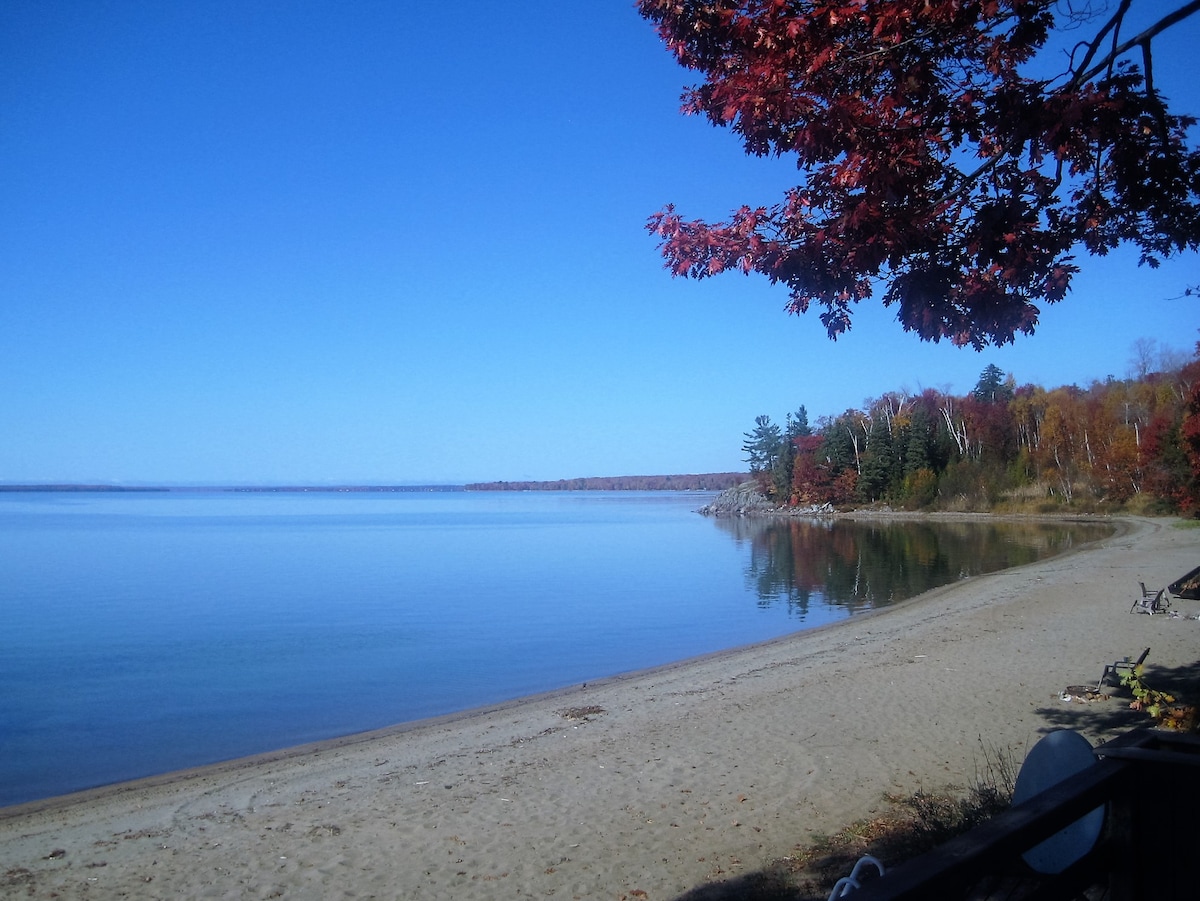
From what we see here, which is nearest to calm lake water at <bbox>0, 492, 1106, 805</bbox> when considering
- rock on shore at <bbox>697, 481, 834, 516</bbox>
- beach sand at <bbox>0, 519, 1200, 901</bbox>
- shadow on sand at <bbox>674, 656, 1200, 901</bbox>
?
beach sand at <bbox>0, 519, 1200, 901</bbox>

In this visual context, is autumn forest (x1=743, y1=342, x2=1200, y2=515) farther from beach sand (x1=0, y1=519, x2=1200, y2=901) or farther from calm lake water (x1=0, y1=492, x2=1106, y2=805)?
beach sand (x1=0, y1=519, x2=1200, y2=901)

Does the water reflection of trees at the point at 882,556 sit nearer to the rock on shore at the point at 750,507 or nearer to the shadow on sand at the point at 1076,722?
the shadow on sand at the point at 1076,722

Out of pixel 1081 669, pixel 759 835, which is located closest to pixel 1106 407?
pixel 1081 669

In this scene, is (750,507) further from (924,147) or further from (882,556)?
(924,147)

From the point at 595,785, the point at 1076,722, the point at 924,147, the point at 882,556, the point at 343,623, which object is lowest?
the point at 882,556

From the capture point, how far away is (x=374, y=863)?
7223 millimetres

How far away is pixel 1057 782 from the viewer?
295 cm

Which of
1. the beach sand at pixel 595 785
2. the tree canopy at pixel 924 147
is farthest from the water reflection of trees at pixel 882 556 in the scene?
the tree canopy at pixel 924 147

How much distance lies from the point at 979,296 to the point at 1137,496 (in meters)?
67.9

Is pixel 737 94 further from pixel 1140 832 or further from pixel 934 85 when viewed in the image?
pixel 1140 832

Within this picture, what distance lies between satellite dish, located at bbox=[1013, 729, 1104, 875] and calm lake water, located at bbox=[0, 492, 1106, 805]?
40.9 ft

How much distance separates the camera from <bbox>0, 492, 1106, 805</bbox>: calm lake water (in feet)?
48.1

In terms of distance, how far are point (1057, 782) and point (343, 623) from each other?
2501 cm

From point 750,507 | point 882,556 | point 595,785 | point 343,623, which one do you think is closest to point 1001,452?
point 750,507
